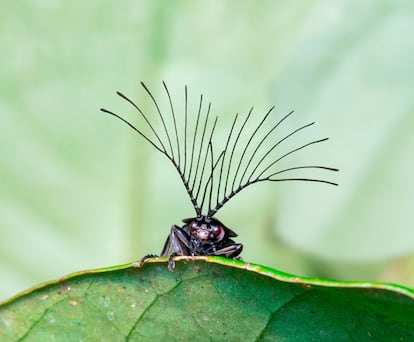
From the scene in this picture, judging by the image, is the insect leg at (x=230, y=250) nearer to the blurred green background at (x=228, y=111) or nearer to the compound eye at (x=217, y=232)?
the compound eye at (x=217, y=232)

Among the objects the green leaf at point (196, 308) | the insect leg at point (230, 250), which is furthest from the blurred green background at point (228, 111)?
the green leaf at point (196, 308)

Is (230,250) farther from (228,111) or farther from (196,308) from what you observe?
(196,308)

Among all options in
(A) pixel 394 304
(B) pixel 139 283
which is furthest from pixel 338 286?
(B) pixel 139 283

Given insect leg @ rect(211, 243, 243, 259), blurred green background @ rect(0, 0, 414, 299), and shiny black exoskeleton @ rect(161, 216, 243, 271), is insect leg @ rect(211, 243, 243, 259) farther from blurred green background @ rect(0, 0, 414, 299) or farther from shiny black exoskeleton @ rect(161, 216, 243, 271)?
blurred green background @ rect(0, 0, 414, 299)

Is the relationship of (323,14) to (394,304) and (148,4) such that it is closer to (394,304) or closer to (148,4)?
(148,4)

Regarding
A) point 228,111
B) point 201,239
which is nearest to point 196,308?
point 201,239

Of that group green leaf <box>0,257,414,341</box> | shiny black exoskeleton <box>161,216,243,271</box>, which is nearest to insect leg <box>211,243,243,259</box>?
shiny black exoskeleton <box>161,216,243,271</box>

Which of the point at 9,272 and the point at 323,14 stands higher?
the point at 323,14
